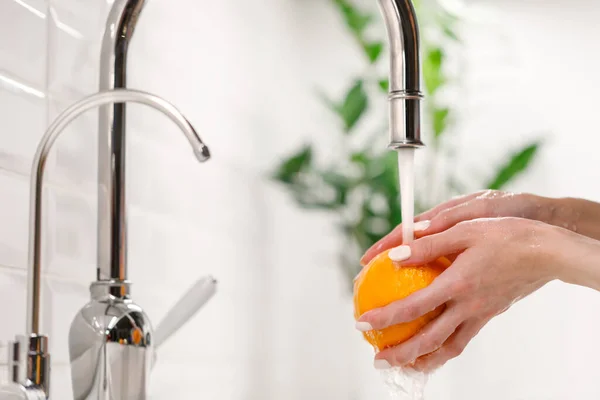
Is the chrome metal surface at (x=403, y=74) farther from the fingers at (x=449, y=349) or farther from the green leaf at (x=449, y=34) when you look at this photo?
the green leaf at (x=449, y=34)

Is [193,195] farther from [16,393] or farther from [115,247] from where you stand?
[16,393]

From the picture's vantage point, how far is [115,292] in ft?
2.53

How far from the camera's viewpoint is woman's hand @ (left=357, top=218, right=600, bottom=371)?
0.80m

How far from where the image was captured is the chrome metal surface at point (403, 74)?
68cm

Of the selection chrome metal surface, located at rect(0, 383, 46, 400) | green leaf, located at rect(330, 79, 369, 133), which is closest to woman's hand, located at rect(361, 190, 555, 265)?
chrome metal surface, located at rect(0, 383, 46, 400)

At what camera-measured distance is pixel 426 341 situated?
0.81 m

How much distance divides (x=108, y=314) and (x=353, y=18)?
1594 millimetres

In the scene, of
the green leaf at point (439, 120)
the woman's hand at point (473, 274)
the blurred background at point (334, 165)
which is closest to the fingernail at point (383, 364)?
the woman's hand at point (473, 274)

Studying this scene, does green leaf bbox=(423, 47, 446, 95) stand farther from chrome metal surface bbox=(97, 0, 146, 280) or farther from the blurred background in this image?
chrome metal surface bbox=(97, 0, 146, 280)

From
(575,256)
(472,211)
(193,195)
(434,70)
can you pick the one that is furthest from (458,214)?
(434,70)

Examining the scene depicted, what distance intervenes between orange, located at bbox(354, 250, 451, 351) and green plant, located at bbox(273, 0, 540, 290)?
1.32 m

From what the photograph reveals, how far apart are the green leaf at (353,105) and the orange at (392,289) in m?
1.40

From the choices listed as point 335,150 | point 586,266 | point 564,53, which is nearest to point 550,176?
point 564,53

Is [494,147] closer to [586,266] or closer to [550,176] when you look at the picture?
[550,176]
